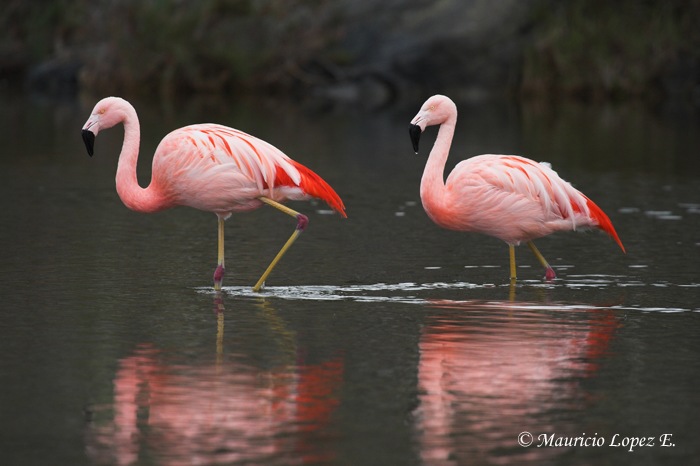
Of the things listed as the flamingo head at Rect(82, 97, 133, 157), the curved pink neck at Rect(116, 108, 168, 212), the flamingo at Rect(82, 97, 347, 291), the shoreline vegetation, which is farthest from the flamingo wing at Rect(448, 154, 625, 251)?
the shoreline vegetation

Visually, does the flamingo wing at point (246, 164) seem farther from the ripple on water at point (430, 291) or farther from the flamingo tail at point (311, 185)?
the ripple on water at point (430, 291)

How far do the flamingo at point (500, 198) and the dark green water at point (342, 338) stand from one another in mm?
322

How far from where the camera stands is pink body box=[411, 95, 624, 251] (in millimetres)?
8219

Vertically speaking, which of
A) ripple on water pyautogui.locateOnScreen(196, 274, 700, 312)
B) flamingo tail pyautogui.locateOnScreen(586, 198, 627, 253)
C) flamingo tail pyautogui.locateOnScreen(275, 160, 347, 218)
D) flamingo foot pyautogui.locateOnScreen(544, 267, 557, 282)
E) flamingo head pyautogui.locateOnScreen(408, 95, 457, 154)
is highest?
flamingo head pyautogui.locateOnScreen(408, 95, 457, 154)

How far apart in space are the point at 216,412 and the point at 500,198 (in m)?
3.47

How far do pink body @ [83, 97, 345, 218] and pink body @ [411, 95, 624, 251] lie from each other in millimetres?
637

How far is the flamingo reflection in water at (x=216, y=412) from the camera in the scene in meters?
4.66

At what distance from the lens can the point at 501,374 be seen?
18.9ft

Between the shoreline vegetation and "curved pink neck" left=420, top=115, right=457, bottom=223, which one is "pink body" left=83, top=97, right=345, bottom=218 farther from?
the shoreline vegetation

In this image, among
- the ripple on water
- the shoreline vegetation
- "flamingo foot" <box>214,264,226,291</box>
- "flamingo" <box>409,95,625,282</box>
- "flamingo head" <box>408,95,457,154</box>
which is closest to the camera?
the ripple on water

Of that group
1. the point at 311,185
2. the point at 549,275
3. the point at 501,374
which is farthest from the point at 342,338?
the point at 549,275

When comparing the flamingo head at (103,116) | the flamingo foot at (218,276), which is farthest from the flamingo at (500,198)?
the flamingo head at (103,116)

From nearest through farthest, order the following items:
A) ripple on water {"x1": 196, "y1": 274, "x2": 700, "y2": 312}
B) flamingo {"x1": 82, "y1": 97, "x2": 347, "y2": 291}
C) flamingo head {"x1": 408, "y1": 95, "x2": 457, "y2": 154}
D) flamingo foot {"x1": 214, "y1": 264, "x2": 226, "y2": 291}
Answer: ripple on water {"x1": 196, "y1": 274, "x2": 700, "y2": 312}, flamingo foot {"x1": 214, "y1": 264, "x2": 226, "y2": 291}, flamingo {"x1": 82, "y1": 97, "x2": 347, "y2": 291}, flamingo head {"x1": 408, "y1": 95, "x2": 457, "y2": 154}

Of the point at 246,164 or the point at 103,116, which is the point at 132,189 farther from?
the point at 246,164
